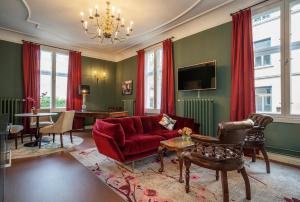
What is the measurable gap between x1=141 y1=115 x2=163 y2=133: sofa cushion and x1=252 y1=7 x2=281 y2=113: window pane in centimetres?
220

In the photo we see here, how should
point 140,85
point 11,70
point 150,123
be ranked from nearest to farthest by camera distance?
point 150,123 < point 11,70 < point 140,85

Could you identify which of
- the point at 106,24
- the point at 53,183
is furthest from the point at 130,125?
the point at 106,24

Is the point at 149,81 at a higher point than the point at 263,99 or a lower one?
higher

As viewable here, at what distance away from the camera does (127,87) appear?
6.95 metres

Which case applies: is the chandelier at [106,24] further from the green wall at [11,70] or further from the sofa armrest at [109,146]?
the green wall at [11,70]

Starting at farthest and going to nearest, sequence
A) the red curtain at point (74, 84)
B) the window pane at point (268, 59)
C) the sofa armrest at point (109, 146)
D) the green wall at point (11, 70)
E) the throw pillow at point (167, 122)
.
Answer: the red curtain at point (74, 84), the green wall at point (11, 70), the throw pillow at point (167, 122), the window pane at point (268, 59), the sofa armrest at point (109, 146)

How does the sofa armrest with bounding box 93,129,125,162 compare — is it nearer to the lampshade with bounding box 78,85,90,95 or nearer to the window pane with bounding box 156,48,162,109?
the window pane with bounding box 156,48,162,109

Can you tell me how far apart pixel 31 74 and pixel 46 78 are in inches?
→ 20.9

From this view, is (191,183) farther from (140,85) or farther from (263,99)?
(140,85)

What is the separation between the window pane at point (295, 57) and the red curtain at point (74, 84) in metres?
6.26

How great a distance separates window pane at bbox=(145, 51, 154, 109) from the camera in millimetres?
5998

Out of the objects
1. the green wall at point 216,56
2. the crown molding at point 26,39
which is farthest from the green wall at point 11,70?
the green wall at point 216,56

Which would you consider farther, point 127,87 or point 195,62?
point 127,87

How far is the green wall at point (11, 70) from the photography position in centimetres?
498
